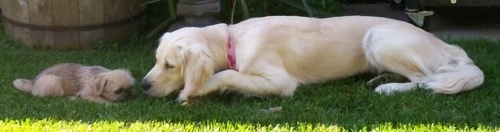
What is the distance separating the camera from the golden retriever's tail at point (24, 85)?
13.9 feet

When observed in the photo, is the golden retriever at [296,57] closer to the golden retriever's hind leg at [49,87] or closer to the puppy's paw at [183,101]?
the puppy's paw at [183,101]

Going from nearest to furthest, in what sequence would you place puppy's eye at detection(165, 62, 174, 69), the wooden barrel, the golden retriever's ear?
the golden retriever's ear < puppy's eye at detection(165, 62, 174, 69) < the wooden barrel

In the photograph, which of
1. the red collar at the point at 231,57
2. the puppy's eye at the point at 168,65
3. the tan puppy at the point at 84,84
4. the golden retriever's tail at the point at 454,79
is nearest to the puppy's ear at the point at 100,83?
the tan puppy at the point at 84,84

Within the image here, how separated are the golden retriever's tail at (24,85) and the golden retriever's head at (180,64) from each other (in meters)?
0.65

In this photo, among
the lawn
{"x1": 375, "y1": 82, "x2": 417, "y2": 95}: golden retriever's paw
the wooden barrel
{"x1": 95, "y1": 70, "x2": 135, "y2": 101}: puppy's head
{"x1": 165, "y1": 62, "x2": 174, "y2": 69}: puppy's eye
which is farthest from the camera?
the wooden barrel

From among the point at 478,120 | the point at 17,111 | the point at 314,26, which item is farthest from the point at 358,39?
the point at 17,111

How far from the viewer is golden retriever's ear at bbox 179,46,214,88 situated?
387cm

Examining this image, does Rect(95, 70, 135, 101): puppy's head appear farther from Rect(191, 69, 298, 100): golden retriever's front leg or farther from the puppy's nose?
Rect(191, 69, 298, 100): golden retriever's front leg

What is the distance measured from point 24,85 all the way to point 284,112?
143cm

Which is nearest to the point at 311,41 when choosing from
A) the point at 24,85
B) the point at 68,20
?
the point at 24,85

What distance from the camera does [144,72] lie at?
15.6ft

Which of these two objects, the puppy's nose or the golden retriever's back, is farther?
the golden retriever's back

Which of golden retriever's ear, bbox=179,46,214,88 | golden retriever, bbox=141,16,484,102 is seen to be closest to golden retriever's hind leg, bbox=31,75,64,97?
golden retriever, bbox=141,16,484,102

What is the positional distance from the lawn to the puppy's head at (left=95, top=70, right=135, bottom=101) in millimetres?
71
